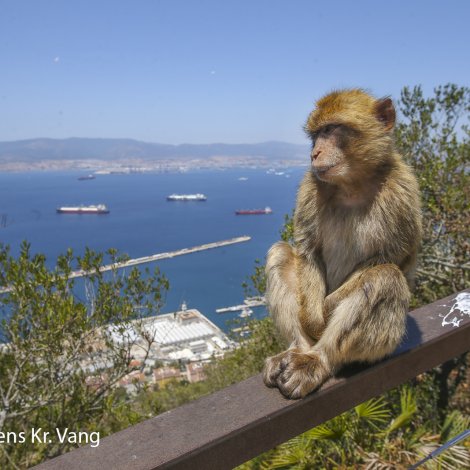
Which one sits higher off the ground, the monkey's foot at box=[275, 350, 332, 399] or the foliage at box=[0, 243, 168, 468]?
the monkey's foot at box=[275, 350, 332, 399]

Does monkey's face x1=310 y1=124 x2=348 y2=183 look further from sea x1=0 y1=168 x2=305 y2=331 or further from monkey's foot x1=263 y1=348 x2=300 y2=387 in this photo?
sea x1=0 y1=168 x2=305 y2=331

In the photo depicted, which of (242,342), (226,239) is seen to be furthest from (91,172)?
(242,342)

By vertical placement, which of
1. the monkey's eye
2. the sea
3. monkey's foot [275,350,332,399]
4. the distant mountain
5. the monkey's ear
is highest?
the distant mountain

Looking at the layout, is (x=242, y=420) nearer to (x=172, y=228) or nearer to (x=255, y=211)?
(x=172, y=228)

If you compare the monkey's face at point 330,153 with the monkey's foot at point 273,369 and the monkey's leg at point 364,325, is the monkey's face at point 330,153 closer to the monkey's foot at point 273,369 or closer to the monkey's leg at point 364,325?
the monkey's leg at point 364,325

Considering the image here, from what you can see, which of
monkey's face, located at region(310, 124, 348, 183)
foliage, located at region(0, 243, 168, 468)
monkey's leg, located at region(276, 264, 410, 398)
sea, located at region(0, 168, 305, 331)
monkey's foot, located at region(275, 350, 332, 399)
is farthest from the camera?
sea, located at region(0, 168, 305, 331)

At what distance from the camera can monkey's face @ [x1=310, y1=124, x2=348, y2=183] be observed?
2.14 m

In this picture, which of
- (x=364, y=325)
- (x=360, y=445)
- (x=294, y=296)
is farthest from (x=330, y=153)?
(x=360, y=445)

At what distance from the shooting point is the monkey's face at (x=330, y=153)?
2.14 metres

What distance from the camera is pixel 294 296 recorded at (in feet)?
7.32

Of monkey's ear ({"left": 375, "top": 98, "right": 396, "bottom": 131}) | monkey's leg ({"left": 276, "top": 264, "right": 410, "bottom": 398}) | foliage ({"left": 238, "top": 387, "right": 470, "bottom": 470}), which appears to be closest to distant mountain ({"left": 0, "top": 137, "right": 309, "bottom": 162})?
foliage ({"left": 238, "top": 387, "right": 470, "bottom": 470})

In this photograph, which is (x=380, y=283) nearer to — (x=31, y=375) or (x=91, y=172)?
(x=31, y=375)

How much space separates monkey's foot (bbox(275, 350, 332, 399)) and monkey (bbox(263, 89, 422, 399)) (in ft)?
0.04

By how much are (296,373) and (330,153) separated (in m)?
1.06
